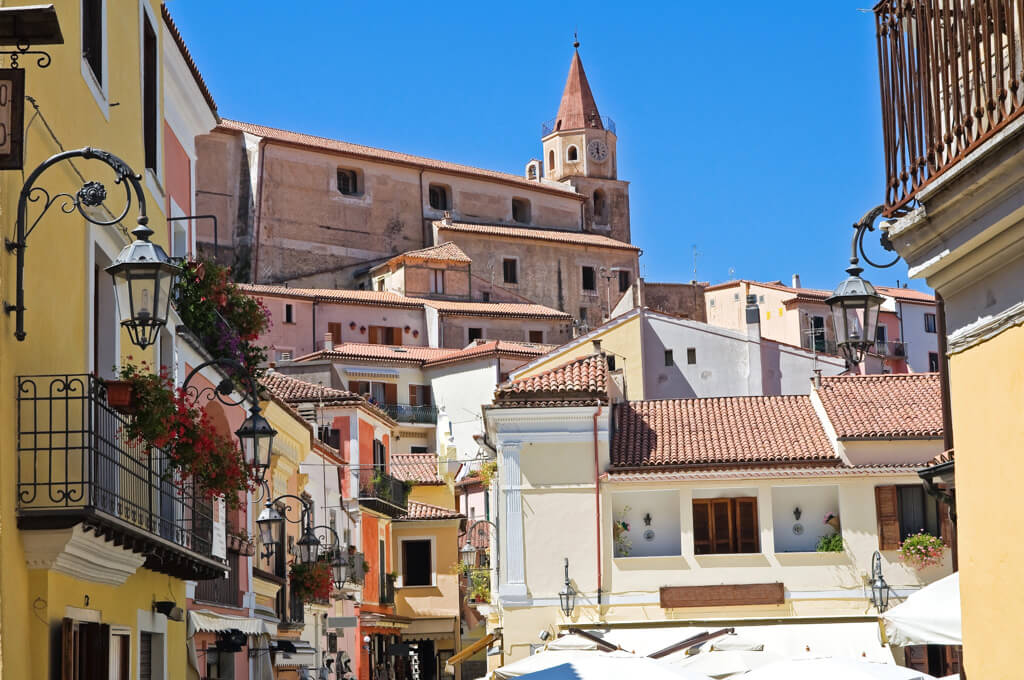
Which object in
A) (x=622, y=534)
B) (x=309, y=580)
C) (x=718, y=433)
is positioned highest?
(x=718, y=433)

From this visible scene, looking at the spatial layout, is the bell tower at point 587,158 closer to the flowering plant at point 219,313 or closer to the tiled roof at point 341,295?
the tiled roof at point 341,295

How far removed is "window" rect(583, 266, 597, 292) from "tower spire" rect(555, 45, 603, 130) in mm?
19189

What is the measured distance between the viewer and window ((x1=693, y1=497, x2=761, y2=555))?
3089 cm

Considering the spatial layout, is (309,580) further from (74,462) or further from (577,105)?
(577,105)

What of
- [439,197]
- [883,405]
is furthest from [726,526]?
[439,197]

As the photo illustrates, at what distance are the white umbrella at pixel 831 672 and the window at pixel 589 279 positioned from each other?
69.0 metres

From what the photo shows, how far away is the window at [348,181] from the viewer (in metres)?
79.3

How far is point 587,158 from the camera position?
324 feet

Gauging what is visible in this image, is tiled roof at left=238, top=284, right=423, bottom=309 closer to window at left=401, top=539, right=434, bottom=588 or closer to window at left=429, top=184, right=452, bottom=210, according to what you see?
window at left=429, top=184, right=452, bottom=210

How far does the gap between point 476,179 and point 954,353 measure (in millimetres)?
79027

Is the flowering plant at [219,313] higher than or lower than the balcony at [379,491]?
higher

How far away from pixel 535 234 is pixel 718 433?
168 ft

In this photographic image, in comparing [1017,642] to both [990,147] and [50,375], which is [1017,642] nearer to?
[990,147]

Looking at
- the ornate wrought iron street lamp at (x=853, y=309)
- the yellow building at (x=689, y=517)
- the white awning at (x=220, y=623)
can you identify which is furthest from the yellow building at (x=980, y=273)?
the yellow building at (x=689, y=517)
